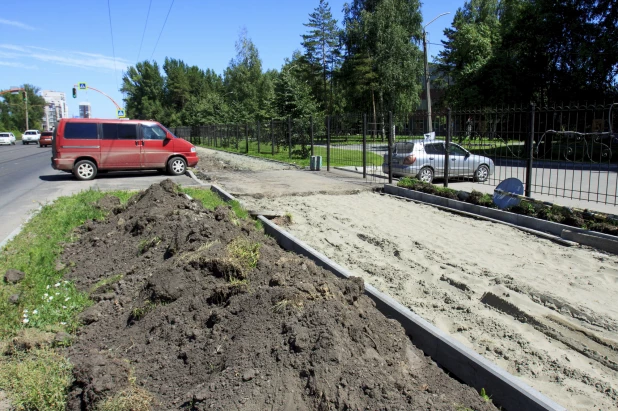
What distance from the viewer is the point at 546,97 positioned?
27797mm

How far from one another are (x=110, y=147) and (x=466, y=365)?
Result: 1582 cm

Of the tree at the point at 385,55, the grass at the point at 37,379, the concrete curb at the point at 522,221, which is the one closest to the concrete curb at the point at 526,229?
the concrete curb at the point at 522,221

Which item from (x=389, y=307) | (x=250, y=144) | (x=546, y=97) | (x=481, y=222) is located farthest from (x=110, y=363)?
(x=250, y=144)

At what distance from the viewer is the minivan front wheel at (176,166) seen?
1778 cm

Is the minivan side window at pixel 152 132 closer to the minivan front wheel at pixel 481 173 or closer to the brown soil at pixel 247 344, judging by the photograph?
the minivan front wheel at pixel 481 173

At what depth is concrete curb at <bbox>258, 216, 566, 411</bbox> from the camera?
3.02 metres

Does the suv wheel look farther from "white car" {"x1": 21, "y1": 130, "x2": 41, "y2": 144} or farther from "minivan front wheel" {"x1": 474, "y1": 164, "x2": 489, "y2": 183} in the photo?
"white car" {"x1": 21, "y1": 130, "x2": 41, "y2": 144}

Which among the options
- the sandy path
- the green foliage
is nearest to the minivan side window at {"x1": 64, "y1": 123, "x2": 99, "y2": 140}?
the sandy path

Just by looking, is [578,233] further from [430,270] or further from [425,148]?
[425,148]

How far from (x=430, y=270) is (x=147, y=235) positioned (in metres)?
3.97

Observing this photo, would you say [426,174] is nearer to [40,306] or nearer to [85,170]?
[85,170]

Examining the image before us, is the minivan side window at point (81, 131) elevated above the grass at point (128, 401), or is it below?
above

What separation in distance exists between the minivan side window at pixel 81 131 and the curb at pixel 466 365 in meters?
14.7

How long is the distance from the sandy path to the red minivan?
32.0ft
